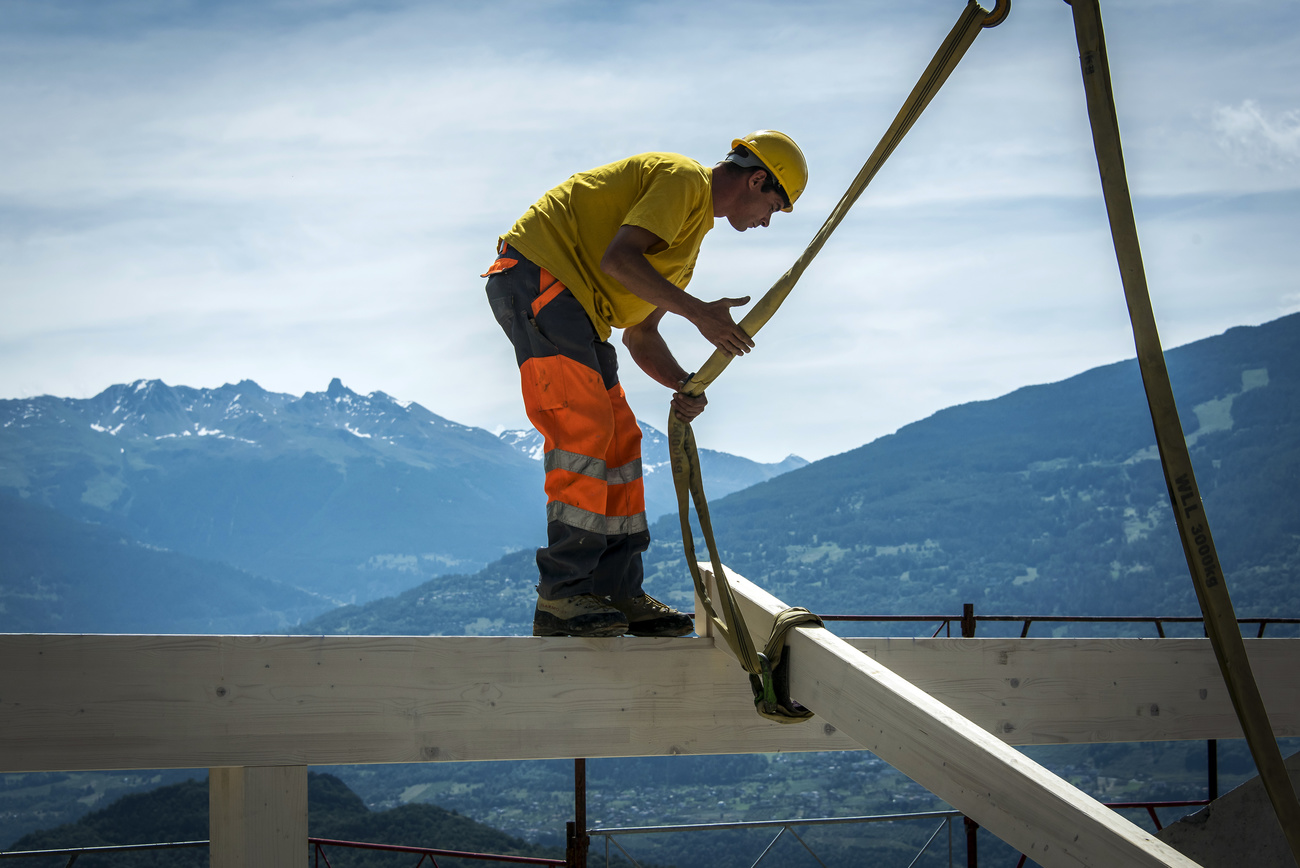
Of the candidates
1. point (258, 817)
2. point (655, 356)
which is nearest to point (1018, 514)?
point (655, 356)

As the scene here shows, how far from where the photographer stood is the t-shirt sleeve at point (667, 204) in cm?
244

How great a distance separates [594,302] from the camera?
266 centimetres

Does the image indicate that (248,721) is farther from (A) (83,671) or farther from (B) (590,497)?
(B) (590,497)

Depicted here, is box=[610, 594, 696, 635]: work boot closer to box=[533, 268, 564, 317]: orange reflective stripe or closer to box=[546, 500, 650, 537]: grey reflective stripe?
box=[546, 500, 650, 537]: grey reflective stripe

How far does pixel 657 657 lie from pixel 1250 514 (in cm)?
12659

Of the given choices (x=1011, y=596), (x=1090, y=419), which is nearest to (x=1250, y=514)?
(x=1011, y=596)

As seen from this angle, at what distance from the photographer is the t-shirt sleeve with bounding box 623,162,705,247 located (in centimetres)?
244

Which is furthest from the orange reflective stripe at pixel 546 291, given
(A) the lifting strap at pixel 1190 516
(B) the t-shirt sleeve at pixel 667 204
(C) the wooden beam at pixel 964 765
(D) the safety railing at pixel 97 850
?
(D) the safety railing at pixel 97 850

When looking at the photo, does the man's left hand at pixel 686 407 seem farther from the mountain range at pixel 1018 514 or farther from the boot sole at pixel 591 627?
the mountain range at pixel 1018 514

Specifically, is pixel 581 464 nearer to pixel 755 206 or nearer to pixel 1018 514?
pixel 755 206

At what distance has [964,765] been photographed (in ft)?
5.46

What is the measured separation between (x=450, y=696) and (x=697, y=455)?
869 mm

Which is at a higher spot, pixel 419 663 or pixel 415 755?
pixel 419 663

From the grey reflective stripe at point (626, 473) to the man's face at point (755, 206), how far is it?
2.51ft
